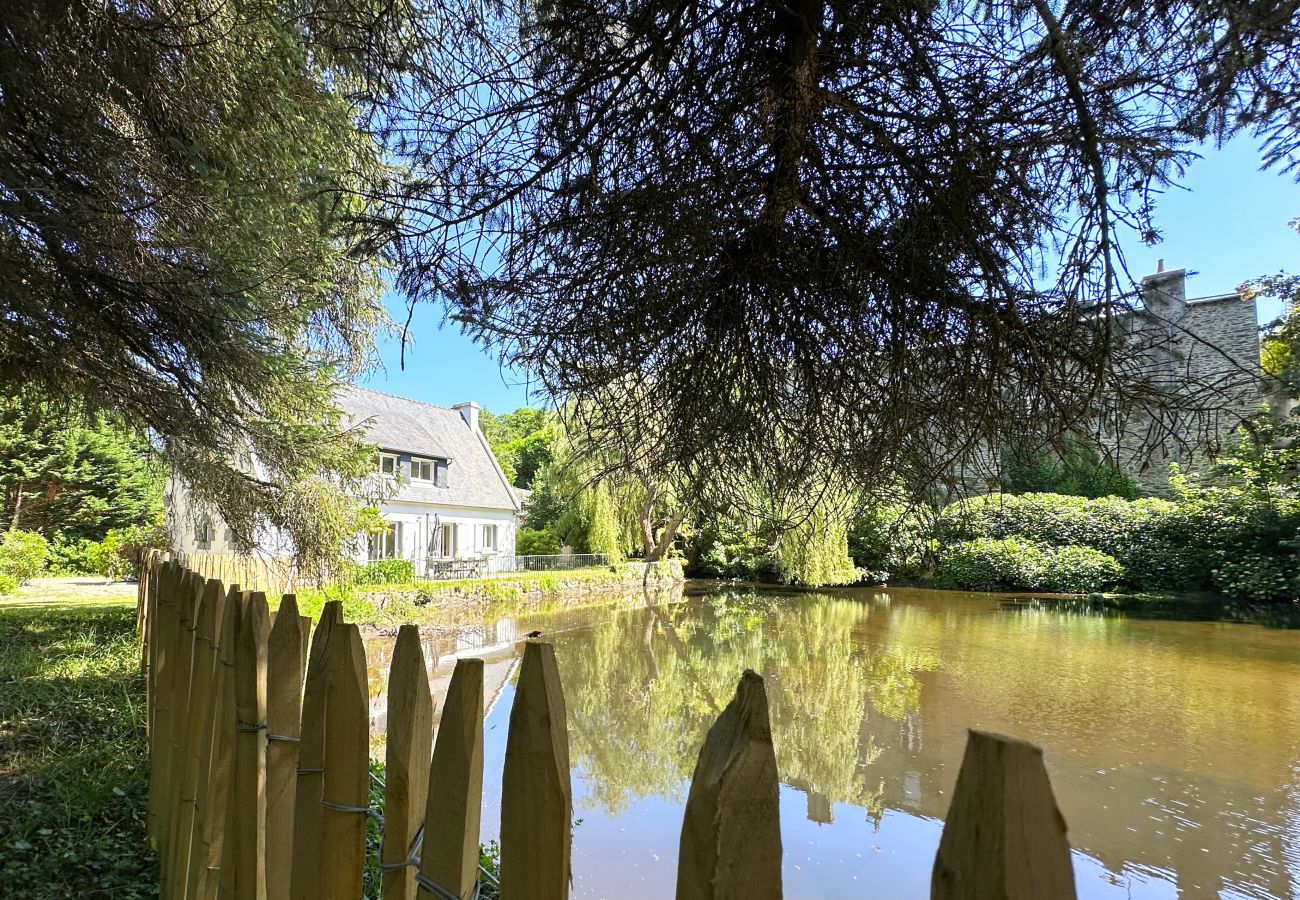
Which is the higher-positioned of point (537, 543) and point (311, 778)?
point (311, 778)

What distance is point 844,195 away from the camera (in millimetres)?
1712

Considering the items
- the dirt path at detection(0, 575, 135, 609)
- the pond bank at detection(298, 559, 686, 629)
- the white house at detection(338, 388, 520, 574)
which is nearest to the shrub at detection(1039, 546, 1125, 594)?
the pond bank at detection(298, 559, 686, 629)

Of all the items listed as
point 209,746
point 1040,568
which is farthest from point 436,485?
point 209,746

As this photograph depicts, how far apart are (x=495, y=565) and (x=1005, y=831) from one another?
64.5 ft

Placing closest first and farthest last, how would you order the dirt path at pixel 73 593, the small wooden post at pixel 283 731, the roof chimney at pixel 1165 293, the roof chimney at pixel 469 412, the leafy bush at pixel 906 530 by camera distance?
the small wooden post at pixel 283 731 < the roof chimney at pixel 1165 293 < the leafy bush at pixel 906 530 < the dirt path at pixel 73 593 < the roof chimney at pixel 469 412

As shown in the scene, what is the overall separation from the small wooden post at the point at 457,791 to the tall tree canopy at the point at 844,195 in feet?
3.89

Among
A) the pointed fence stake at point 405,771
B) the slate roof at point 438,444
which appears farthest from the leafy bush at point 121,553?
the pointed fence stake at point 405,771

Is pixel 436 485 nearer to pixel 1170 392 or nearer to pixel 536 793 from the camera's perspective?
pixel 1170 392

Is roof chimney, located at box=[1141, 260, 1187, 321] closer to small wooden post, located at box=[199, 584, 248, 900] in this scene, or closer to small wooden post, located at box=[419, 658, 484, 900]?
small wooden post, located at box=[419, 658, 484, 900]

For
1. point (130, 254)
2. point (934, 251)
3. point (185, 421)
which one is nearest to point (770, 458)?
point (934, 251)

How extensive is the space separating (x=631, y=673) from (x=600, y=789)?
4001mm

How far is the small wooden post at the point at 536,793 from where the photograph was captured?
0.81m

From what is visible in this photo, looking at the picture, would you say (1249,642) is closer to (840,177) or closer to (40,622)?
(840,177)

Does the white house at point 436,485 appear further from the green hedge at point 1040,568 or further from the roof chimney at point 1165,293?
the roof chimney at point 1165,293
